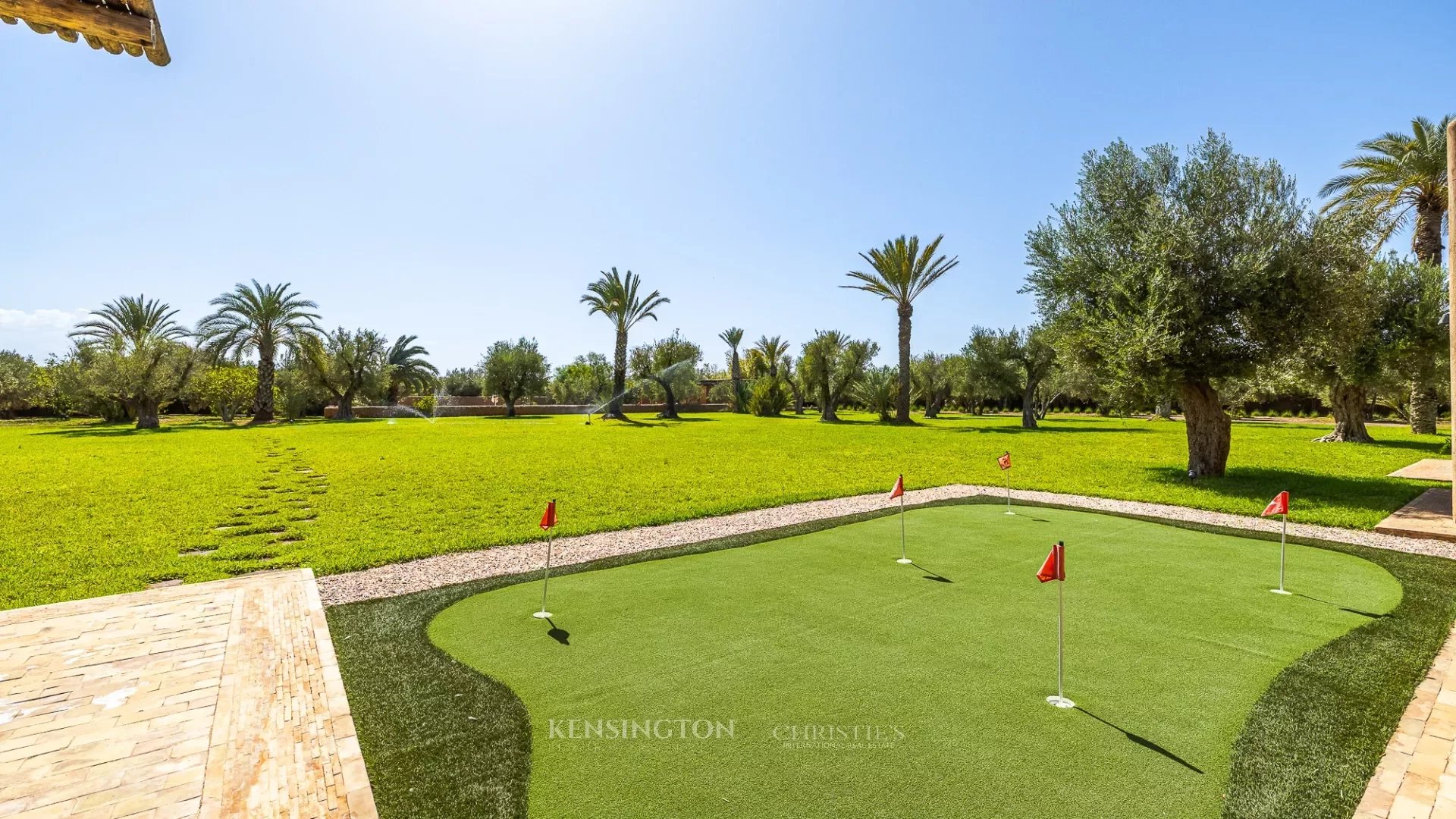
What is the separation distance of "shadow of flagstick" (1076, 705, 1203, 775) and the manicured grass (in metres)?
→ 7.36

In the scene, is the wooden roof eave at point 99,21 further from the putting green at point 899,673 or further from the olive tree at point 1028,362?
the olive tree at point 1028,362

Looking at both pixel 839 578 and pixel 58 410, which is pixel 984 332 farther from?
pixel 58 410

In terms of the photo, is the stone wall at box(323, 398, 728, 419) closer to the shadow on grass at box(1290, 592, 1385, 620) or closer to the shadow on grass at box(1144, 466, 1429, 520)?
the shadow on grass at box(1144, 466, 1429, 520)

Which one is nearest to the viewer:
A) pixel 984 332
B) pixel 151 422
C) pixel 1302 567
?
pixel 1302 567

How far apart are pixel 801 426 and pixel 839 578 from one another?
28340 mm

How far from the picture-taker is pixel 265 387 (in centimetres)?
3919

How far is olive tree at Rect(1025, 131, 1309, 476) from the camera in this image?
1237cm

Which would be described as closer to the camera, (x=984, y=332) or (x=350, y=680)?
(x=350, y=680)

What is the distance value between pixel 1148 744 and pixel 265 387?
47.2 m

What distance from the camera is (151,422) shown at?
33406mm

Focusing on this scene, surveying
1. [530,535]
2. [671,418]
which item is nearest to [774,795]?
[530,535]

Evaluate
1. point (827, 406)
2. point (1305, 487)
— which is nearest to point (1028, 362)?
point (827, 406)

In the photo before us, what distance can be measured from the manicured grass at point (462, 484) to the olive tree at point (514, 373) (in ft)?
76.7

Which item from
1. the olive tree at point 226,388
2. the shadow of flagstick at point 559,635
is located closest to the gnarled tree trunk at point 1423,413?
the shadow of flagstick at point 559,635
